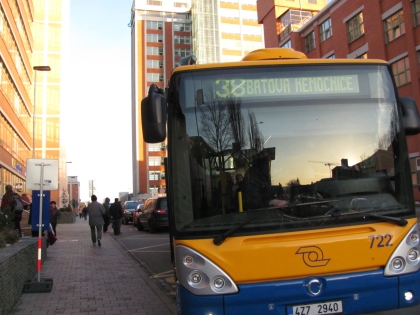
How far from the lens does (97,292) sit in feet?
25.8

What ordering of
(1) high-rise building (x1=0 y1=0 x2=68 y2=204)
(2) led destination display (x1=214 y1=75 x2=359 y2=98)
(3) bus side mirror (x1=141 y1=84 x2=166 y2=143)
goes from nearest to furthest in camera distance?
1. (3) bus side mirror (x1=141 y1=84 x2=166 y2=143)
2. (2) led destination display (x1=214 y1=75 x2=359 y2=98)
3. (1) high-rise building (x1=0 y1=0 x2=68 y2=204)

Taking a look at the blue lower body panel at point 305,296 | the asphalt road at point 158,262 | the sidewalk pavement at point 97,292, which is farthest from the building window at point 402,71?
the blue lower body panel at point 305,296

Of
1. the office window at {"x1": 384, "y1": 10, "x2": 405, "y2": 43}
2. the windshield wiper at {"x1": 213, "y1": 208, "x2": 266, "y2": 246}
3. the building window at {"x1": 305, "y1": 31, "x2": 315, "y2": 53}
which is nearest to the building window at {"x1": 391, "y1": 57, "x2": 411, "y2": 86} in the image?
the office window at {"x1": 384, "y1": 10, "x2": 405, "y2": 43}

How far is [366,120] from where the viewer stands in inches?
190

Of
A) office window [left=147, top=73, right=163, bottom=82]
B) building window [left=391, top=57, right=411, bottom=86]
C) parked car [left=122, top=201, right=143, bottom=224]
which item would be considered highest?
office window [left=147, top=73, right=163, bottom=82]

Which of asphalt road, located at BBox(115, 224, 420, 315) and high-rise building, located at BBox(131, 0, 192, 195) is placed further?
high-rise building, located at BBox(131, 0, 192, 195)

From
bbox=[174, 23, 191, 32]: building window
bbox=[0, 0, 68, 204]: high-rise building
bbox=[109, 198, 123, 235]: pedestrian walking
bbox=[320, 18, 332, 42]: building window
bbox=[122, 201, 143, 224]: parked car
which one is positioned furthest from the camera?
bbox=[174, 23, 191, 32]: building window

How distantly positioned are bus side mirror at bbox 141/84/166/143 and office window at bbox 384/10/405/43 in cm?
2857

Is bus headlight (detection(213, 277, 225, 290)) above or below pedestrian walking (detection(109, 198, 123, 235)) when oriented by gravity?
below

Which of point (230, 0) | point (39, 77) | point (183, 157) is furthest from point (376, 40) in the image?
point (230, 0)

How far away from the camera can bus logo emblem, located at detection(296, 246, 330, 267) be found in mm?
4289

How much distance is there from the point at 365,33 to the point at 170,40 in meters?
71.7

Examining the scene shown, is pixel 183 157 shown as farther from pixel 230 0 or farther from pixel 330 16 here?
pixel 230 0

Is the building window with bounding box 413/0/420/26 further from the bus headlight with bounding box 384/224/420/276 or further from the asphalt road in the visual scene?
the bus headlight with bounding box 384/224/420/276
